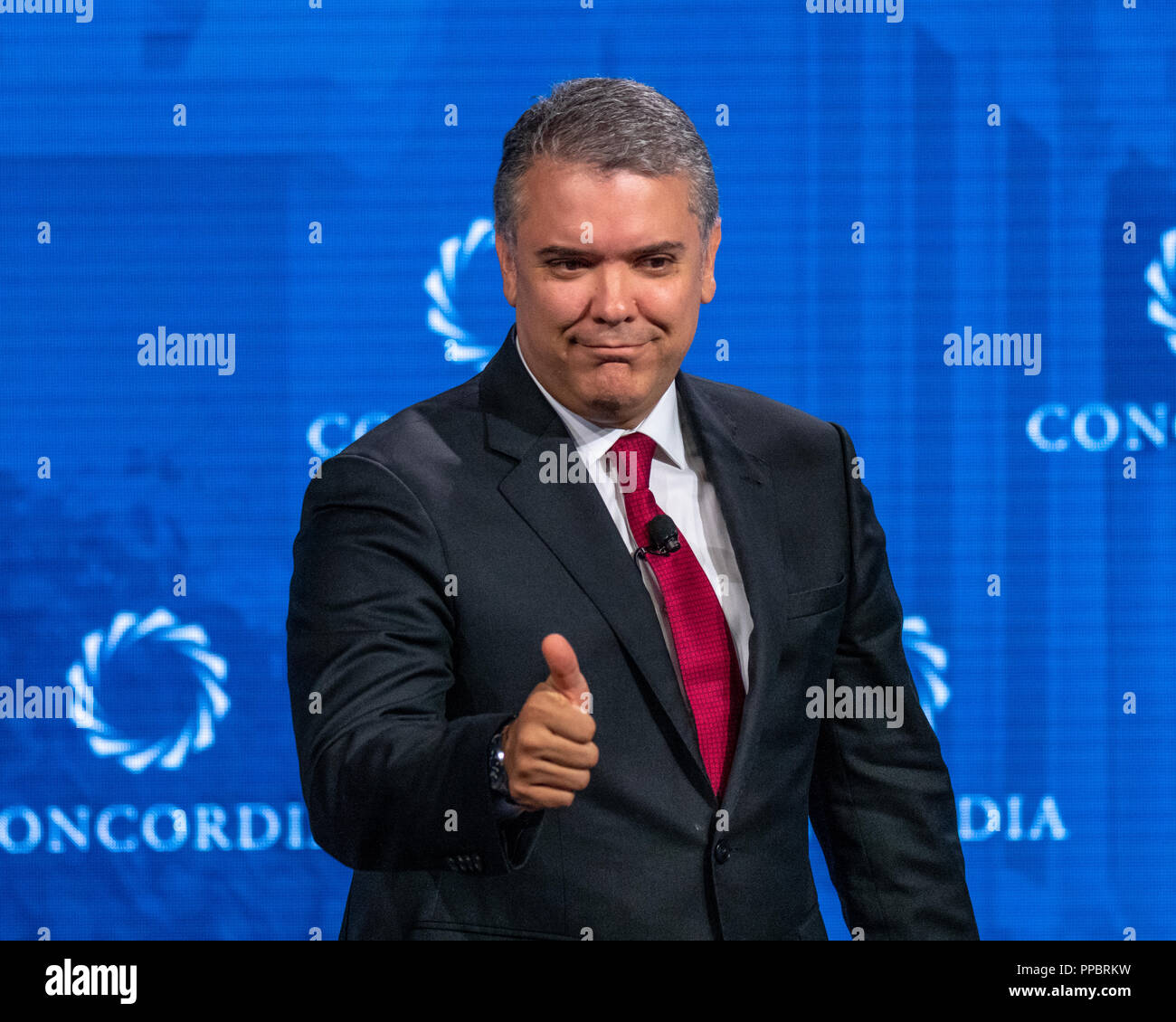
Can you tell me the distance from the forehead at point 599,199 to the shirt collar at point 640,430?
0.20 m

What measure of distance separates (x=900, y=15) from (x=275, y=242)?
1.52m

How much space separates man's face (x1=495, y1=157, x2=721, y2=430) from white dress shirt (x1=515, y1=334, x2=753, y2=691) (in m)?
0.03

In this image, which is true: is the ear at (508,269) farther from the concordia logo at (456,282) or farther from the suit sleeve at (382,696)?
the concordia logo at (456,282)

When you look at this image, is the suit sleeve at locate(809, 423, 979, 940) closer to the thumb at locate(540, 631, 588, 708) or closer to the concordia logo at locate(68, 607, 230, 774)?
the thumb at locate(540, 631, 588, 708)

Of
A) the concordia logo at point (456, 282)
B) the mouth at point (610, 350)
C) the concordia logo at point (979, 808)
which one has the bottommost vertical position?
the concordia logo at point (979, 808)

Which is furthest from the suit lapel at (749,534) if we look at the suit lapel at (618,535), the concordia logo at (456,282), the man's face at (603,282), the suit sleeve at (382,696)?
the concordia logo at (456,282)

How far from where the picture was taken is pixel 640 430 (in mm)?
1811

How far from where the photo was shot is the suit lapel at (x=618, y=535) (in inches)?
64.1

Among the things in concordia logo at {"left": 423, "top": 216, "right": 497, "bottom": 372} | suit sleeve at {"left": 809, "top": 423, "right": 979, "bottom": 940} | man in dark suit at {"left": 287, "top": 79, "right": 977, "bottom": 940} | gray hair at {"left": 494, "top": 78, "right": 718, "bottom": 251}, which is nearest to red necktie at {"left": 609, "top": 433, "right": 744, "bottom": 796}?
man in dark suit at {"left": 287, "top": 79, "right": 977, "bottom": 940}

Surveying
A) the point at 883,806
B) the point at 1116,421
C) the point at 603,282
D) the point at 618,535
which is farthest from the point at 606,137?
the point at 1116,421

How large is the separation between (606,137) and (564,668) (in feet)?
2.36

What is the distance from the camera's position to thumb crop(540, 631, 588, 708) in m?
1.35
